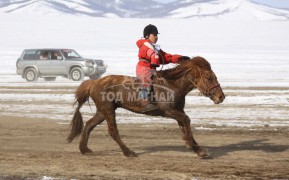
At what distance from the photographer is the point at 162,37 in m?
66.8

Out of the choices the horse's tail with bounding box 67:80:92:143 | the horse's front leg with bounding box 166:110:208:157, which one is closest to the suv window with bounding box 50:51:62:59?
the horse's tail with bounding box 67:80:92:143

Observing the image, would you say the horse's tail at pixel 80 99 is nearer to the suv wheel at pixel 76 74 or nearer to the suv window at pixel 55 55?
the suv wheel at pixel 76 74

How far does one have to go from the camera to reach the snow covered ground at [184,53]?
1809cm

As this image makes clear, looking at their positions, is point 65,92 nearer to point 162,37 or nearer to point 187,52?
point 187,52

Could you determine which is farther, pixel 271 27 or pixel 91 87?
pixel 271 27

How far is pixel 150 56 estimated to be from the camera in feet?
33.5

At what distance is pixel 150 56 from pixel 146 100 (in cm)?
71

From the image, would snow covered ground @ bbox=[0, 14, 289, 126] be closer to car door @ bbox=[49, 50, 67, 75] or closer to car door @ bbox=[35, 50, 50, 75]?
car door @ bbox=[49, 50, 67, 75]

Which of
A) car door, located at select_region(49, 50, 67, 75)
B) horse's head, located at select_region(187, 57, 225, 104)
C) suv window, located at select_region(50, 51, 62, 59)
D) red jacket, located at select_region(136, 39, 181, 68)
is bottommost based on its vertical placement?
car door, located at select_region(49, 50, 67, 75)

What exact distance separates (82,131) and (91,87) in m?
0.96

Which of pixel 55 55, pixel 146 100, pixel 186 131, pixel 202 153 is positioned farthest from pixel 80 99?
pixel 55 55

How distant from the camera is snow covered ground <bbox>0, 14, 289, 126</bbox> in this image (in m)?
18.1

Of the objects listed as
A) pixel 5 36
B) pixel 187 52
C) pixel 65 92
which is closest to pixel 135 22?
pixel 5 36

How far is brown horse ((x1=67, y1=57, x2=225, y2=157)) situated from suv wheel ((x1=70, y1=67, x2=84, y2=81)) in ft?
71.6
